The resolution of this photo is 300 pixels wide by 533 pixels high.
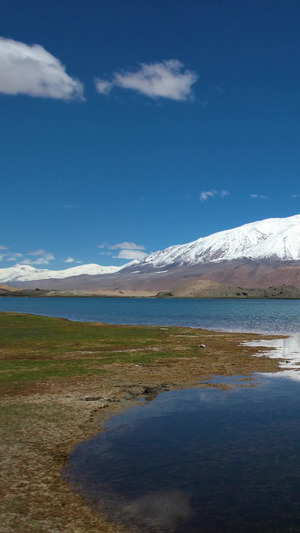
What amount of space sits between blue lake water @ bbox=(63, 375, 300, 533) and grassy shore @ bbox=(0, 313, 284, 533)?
79cm

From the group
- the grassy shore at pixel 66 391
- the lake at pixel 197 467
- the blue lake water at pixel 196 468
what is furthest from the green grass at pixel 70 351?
the blue lake water at pixel 196 468

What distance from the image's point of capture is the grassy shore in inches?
426

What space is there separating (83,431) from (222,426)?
5476 millimetres

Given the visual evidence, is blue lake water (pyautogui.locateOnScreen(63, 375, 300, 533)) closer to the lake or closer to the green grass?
the lake

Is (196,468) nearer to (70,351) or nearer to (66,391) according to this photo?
(66,391)

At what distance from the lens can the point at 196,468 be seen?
13.2 m

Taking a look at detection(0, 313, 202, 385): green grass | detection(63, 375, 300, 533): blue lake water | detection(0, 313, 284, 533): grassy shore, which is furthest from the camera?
detection(0, 313, 202, 385): green grass

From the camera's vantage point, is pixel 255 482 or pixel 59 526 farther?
pixel 255 482

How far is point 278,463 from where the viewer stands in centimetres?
1356

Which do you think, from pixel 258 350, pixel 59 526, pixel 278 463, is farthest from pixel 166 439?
pixel 258 350

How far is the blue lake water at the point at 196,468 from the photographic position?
10.4 meters

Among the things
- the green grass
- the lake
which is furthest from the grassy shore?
the lake

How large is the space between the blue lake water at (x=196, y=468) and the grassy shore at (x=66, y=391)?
79 centimetres

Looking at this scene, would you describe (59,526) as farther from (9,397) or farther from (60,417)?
(9,397)
